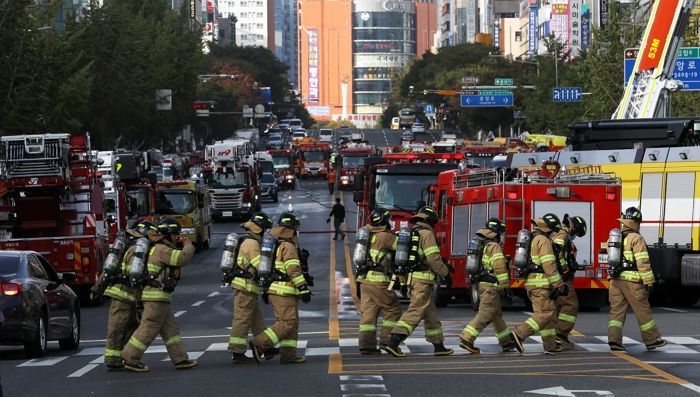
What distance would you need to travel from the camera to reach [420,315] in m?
19.2

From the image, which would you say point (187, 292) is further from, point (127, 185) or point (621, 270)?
point (621, 270)

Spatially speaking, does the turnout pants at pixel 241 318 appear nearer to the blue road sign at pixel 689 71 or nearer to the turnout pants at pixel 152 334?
the turnout pants at pixel 152 334

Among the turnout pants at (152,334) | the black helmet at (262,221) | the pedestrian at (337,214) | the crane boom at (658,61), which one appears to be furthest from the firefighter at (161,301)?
the pedestrian at (337,214)

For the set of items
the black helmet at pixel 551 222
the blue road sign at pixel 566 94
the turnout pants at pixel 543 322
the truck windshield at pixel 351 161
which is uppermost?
the blue road sign at pixel 566 94

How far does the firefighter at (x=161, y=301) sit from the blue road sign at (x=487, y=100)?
8157 cm

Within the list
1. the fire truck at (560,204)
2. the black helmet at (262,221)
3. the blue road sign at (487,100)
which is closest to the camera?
the black helmet at (262,221)

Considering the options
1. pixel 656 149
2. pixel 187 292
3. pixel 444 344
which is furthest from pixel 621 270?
pixel 187 292

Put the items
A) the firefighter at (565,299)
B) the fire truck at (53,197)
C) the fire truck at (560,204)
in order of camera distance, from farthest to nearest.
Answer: the fire truck at (53,197) < the fire truck at (560,204) < the firefighter at (565,299)

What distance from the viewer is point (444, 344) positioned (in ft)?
68.7

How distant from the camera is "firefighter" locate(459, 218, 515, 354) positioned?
19422mm

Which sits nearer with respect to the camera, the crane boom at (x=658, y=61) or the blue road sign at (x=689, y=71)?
the crane boom at (x=658, y=61)

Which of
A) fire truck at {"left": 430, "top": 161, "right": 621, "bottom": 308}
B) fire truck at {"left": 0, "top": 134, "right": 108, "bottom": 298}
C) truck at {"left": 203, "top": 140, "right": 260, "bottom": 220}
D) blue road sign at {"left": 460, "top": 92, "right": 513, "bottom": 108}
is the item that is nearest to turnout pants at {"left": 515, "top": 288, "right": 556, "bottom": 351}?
fire truck at {"left": 430, "top": 161, "right": 621, "bottom": 308}

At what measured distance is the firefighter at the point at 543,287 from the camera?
19.4 m

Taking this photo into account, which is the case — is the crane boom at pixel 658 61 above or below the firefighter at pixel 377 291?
above
